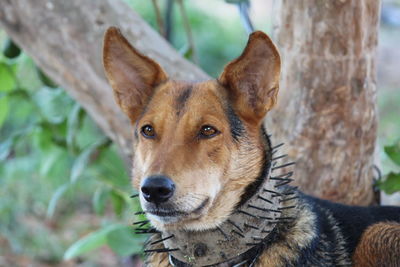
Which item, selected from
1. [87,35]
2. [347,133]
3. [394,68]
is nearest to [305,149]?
[347,133]

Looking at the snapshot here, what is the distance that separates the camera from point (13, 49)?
4793 mm

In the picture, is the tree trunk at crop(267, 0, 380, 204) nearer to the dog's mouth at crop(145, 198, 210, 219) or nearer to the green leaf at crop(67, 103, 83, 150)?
the dog's mouth at crop(145, 198, 210, 219)

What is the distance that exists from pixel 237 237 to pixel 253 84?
710 mm

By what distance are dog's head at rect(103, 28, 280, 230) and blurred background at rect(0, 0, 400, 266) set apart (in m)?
1.50

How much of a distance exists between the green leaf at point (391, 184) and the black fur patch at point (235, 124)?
50.6 inches

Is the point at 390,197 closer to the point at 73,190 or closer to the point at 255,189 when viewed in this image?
the point at 255,189

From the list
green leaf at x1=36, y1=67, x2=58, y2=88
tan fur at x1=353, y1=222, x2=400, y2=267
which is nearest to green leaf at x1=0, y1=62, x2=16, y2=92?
green leaf at x1=36, y1=67, x2=58, y2=88

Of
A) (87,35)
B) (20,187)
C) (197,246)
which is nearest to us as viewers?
(197,246)

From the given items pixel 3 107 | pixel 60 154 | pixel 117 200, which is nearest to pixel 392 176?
pixel 117 200

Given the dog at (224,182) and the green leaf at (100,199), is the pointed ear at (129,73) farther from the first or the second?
the green leaf at (100,199)

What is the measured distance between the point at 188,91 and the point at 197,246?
72 centimetres

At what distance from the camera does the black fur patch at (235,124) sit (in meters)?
2.96

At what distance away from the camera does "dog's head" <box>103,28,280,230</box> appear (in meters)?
2.77

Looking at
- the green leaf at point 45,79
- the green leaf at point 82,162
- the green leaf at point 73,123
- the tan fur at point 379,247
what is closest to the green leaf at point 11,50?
the green leaf at point 45,79
